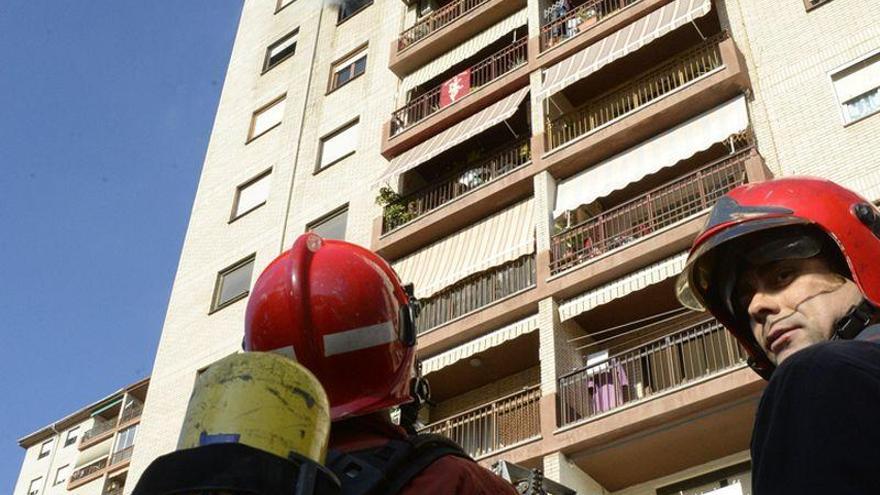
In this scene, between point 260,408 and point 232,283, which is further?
point 232,283

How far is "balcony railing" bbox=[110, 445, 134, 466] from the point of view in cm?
5209

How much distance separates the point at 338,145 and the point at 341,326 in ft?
71.0

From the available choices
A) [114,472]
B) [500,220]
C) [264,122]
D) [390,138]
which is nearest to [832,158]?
[500,220]

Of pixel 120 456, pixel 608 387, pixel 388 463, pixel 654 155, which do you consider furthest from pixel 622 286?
pixel 120 456

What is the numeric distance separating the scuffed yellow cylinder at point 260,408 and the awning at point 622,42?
16804 millimetres

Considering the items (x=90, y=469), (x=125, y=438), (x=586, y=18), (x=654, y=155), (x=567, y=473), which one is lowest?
(x=567, y=473)

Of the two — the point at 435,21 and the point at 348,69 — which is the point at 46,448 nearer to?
the point at 348,69

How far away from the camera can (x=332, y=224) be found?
23047mm

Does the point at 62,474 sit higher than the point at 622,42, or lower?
higher

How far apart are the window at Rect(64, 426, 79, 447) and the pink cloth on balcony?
159ft

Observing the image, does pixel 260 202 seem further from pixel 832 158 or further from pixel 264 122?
pixel 832 158

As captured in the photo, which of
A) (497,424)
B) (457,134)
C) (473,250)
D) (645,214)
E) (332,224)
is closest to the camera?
(497,424)

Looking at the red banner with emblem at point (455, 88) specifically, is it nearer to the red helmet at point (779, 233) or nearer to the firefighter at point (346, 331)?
the firefighter at point (346, 331)

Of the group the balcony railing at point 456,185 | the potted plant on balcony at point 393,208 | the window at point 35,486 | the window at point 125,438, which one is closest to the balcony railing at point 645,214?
the balcony railing at point 456,185
